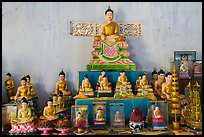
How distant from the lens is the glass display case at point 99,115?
7.06ft

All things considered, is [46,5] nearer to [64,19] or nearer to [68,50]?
[64,19]

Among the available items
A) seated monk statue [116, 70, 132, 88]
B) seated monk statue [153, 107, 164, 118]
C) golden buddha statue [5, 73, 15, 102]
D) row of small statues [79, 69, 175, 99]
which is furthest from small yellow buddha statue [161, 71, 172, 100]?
golden buddha statue [5, 73, 15, 102]

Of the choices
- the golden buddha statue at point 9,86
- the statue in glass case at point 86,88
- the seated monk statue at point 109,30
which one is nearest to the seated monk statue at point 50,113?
the statue in glass case at point 86,88

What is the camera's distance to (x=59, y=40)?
2670mm

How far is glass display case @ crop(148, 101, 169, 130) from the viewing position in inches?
82.4

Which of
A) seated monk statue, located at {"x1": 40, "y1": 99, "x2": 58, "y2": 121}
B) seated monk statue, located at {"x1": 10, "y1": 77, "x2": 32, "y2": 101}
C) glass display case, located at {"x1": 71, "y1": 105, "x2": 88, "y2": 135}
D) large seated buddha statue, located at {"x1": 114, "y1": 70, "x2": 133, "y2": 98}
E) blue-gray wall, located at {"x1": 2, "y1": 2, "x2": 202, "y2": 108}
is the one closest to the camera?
glass display case, located at {"x1": 71, "y1": 105, "x2": 88, "y2": 135}

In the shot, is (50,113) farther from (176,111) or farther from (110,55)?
(176,111)

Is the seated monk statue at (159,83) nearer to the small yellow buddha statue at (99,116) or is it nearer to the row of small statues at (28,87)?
the small yellow buddha statue at (99,116)

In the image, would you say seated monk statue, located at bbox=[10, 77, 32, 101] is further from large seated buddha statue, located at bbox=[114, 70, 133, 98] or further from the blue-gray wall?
large seated buddha statue, located at bbox=[114, 70, 133, 98]

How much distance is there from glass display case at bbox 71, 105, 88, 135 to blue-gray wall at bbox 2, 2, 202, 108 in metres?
0.55

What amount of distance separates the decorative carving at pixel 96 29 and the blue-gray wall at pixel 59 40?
4 cm

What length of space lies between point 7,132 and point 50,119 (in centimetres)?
36

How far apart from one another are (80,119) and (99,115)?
0.19m

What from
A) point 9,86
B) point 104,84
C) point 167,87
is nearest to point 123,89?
point 104,84
